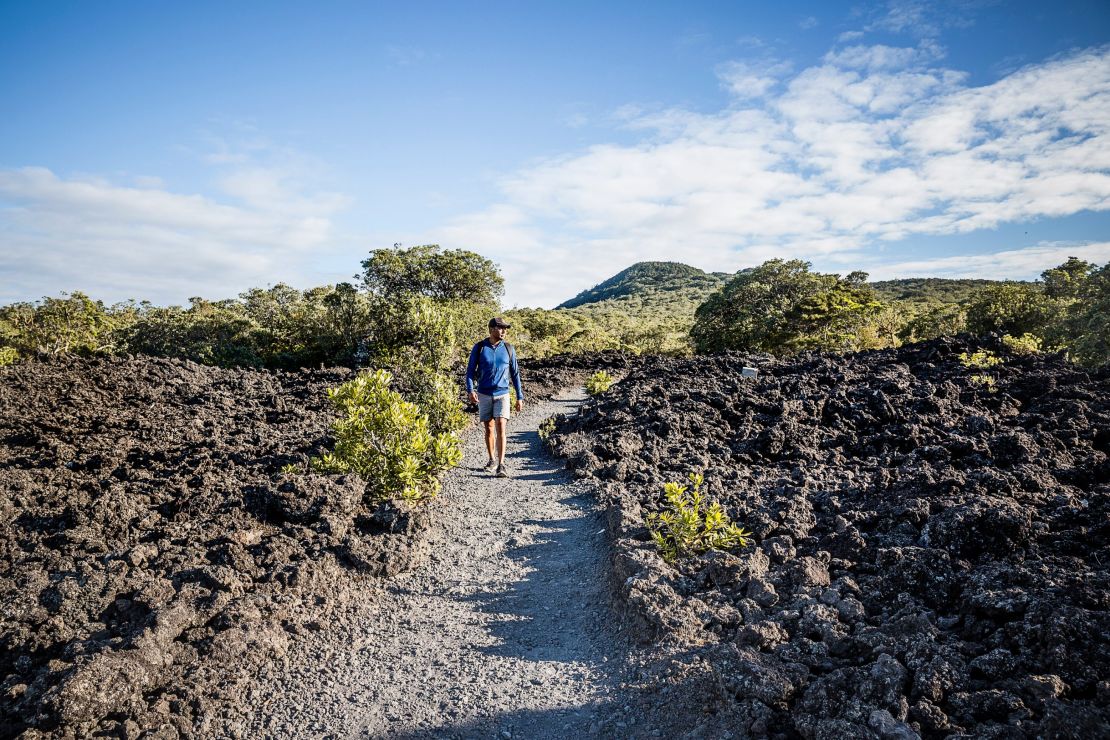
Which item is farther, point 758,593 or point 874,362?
point 874,362

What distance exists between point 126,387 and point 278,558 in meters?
9.66

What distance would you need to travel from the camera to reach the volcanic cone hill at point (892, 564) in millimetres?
3061

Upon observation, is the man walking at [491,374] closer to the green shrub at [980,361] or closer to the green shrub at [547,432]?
the green shrub at [547,432]

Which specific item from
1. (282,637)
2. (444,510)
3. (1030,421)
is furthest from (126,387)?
(1030,421)

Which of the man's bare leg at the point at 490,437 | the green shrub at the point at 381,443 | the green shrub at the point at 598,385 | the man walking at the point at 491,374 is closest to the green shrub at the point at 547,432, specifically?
the man's bare leg at the point at 490,437

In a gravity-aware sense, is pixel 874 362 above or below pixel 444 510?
above

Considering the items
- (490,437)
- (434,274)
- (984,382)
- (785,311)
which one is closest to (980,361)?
(984,382)

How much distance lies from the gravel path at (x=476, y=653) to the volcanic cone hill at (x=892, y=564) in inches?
19.5

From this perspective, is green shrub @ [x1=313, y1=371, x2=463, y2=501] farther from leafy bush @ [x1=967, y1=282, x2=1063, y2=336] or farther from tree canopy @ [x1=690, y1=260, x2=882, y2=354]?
leafy bush @ [x1=967, y1=282, x2=1063, y2=336]

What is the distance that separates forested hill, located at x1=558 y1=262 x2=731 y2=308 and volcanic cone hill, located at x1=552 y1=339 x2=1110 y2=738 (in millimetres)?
87366

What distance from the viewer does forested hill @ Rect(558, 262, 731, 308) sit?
10550 centimetres

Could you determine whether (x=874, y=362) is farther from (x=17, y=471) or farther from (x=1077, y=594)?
(x=17, y=471)

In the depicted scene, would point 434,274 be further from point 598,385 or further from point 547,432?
point 547,432

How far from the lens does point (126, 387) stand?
40.1ft
